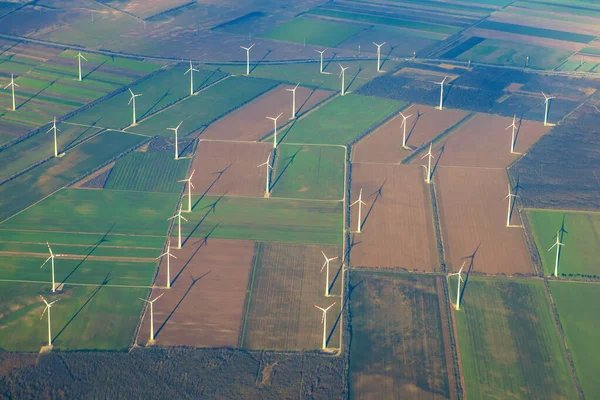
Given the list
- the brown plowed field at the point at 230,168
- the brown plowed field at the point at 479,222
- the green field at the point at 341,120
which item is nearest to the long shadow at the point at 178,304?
the brown plowed field at the point at 230,168

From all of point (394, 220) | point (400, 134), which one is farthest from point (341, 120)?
point (394, 220)

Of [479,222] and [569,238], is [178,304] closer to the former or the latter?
[479,222]

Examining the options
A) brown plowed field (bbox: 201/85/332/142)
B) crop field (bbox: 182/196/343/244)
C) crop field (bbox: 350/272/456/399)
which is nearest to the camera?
crop field (bbox: 350/272/456/399)

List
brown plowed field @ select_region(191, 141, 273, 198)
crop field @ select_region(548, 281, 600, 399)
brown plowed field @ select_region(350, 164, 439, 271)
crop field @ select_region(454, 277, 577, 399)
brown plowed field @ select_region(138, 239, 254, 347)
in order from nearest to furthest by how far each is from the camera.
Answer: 1. crop field @ select_region(454, 277, 577, 399)
2. crop field @ select_region(548, 281, 600, 399)
3. brown plowed field @ select_region(138, 239, 254, 347)
4. brown plowed field @ select_region(350, 164, 439, 271)
5. brown plowed field @ select_region(191, 141, 273, 198)

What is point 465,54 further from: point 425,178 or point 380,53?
point 425,178

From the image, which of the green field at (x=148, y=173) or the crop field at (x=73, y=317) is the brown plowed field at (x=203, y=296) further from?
the green field at (x=148, y=173)

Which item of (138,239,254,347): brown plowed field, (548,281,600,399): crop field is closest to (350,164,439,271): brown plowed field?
(138,239,254,347): brown plowed field

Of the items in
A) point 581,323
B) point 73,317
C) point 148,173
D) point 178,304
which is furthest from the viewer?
point 148,173

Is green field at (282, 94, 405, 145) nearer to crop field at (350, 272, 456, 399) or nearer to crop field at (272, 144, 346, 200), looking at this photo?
crop field at (272, 144, 346, 200)
